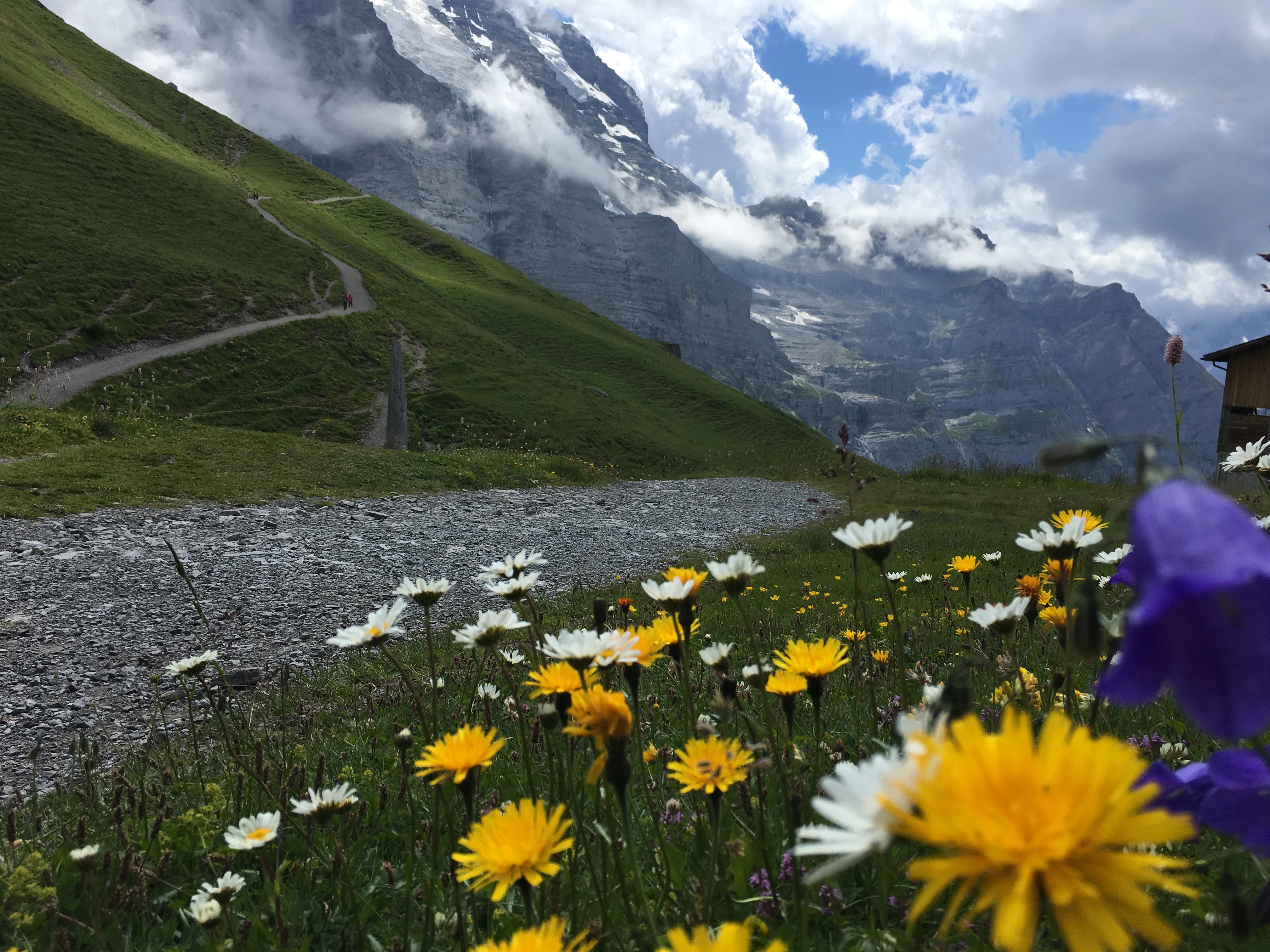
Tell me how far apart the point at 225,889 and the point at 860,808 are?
68.4 inches

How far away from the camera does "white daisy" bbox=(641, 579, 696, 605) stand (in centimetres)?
175

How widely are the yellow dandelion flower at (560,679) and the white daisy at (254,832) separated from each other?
83cm

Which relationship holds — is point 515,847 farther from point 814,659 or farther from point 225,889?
point 225,889

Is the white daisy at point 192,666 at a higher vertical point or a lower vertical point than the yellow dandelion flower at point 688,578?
lower

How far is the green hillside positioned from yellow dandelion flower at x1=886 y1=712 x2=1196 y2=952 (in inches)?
793

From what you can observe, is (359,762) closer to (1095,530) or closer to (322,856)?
(322,856)

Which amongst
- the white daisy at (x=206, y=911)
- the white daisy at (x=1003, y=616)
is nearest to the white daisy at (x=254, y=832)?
the white daisy at (x=206, y=911)

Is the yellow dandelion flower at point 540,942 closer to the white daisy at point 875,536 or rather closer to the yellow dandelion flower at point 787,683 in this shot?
the yellow dandelion flower at point 787,683

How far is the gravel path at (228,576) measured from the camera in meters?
5.07

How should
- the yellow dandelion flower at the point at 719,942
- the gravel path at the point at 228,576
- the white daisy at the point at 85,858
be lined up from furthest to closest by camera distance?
the gravel path at the point at 228,576 → the white daisy at the point at 85,858 → the yellow dandelion flower at the point at 719,942

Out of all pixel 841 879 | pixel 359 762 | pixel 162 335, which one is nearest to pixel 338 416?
pixel 162 335

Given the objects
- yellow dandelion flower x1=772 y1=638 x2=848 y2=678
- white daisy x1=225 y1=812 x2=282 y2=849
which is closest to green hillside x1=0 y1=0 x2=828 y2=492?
white daisy x1=225 y1=812 x2=282 y2=849

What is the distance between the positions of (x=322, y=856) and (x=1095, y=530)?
7.80 feet

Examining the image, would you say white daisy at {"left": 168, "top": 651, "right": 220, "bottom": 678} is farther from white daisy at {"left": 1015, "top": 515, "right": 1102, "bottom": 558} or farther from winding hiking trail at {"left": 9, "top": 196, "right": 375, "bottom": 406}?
winding hiking trail at {"left": 9, "top": 196, "right": 375, "bottom": 406}
